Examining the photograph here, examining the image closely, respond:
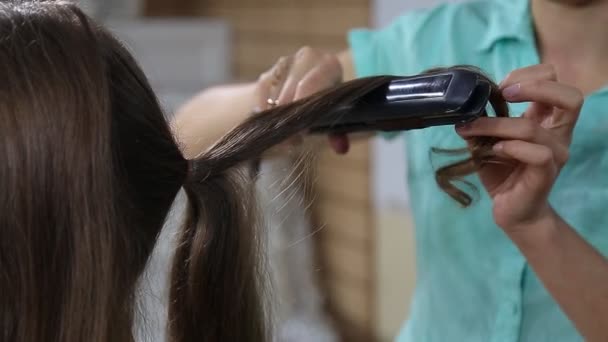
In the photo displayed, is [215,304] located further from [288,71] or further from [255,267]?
[288,71]

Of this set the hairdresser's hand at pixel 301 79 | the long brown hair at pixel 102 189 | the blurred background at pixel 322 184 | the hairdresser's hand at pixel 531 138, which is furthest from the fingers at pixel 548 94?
the blurred background at pixel 322 184

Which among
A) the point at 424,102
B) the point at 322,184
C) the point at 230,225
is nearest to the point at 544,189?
the point at 424,102

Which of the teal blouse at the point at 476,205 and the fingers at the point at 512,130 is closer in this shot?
the fingers at the point at 512,130

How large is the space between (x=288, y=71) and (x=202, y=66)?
5.27 ft

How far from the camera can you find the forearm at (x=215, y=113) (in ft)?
2.78

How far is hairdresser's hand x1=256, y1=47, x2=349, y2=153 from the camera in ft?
2.76

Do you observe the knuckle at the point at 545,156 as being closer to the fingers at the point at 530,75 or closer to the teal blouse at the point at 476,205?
the fingers at the point at 530,75

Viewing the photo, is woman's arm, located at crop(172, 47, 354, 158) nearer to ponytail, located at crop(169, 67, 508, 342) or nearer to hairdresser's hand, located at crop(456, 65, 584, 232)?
ponytail, located at crop(169, 67, 508, 342)

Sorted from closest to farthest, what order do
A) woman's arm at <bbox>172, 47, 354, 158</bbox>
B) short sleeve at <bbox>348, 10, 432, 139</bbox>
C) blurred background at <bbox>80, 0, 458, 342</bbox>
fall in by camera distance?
woman's arm at <bbox>172, 47, 354, 158</bbox>, short sleeve at <bbox>348, 10, 432, 139</bbox>, blurred background at <bbox>80, 0, 458, 342</bbox>

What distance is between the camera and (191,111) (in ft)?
3.42

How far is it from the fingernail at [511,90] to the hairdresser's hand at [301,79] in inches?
8.1

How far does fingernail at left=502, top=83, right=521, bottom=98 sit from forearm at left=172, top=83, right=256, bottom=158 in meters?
0.27

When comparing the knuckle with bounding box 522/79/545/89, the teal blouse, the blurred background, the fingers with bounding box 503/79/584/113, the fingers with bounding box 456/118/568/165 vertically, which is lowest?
the blurred background

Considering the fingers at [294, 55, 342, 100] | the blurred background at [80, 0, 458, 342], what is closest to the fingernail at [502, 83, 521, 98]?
the fingers at [294, 55, 342, 100]
